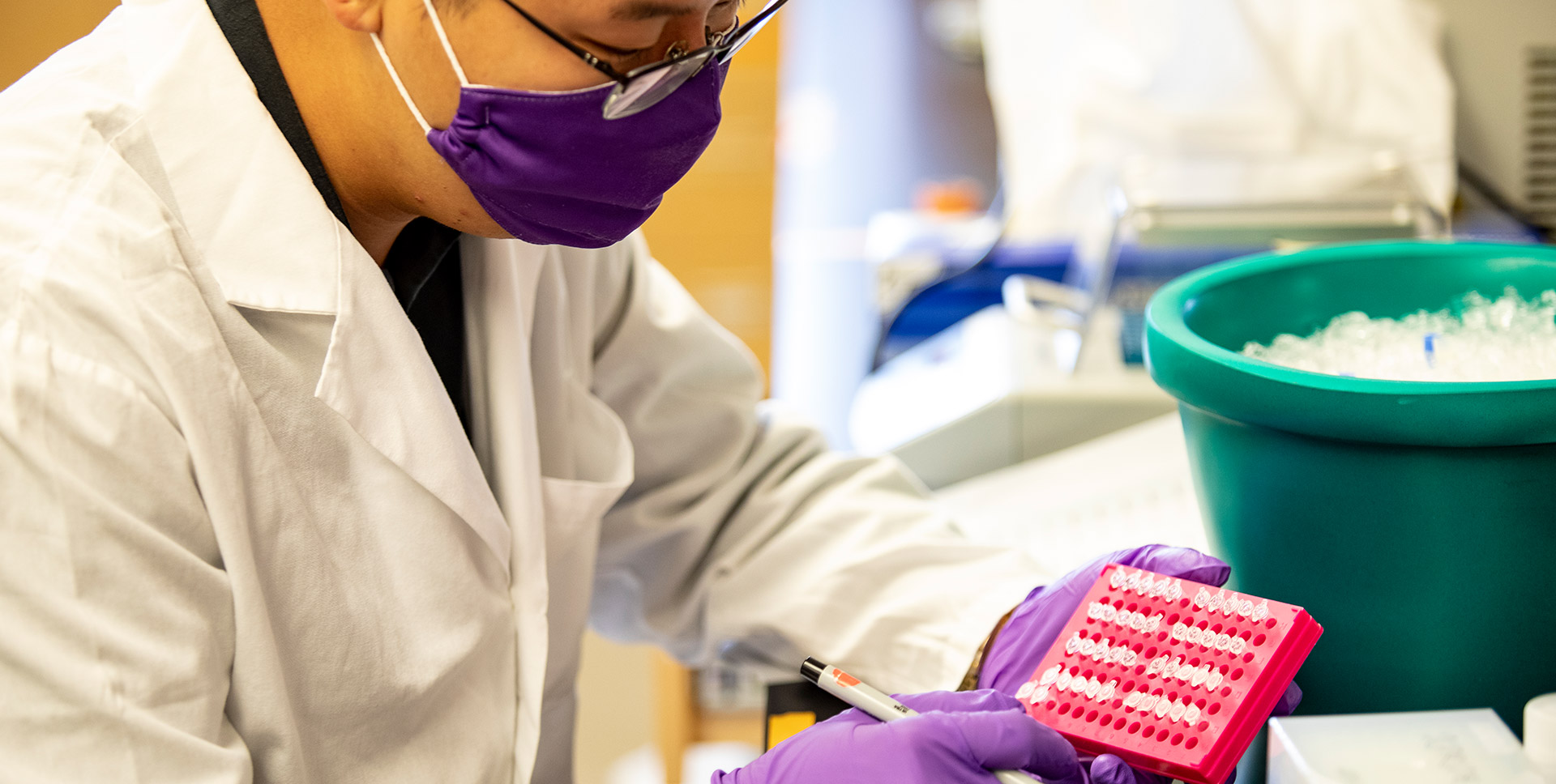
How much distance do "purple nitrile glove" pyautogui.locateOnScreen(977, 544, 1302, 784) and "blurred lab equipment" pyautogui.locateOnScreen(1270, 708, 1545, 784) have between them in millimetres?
76

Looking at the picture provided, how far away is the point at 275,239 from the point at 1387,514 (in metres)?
0.83

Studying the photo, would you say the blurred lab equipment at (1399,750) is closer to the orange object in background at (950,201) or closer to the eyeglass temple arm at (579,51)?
the eyeglass temple arm at (579,51)

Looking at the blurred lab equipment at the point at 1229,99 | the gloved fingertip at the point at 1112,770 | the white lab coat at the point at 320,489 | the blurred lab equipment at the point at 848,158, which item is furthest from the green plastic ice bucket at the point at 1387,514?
the blurred lab equipment at the point at 848,158

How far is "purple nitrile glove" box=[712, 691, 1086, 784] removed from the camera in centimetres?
79

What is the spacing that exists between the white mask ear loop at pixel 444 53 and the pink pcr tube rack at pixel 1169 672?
0.62 m

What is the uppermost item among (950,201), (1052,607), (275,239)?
(275,239)

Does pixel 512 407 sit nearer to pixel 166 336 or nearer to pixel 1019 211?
pixel 166 336

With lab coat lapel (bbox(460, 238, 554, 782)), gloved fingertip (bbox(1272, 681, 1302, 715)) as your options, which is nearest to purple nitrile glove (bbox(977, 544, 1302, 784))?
gloved fingertip (bbox(1272, 681, 1302, 715))

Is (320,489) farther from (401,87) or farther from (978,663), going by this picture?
(978,663)

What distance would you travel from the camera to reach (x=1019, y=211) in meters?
2.10

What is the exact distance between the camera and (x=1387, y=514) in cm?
78

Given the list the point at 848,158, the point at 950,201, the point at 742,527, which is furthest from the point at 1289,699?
the point at 848,158

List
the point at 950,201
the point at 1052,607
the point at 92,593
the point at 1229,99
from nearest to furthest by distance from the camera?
the point at 92,593
the point at 1052,607
the point at 1229,99
the point at 950,201

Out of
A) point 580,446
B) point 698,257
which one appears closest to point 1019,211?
point 698,257
